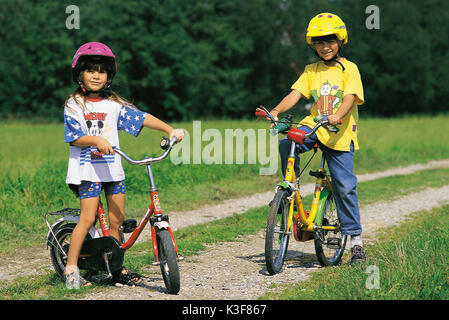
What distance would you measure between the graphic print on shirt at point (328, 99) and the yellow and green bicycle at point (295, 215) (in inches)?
8.0

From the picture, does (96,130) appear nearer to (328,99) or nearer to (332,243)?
(328,99)

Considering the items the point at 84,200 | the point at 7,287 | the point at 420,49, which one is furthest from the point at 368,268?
the point at 420,49

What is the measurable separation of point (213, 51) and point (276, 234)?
43.8 meters

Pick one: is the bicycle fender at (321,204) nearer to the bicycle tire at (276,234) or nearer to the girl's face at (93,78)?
the bicycle tire at (276,234)

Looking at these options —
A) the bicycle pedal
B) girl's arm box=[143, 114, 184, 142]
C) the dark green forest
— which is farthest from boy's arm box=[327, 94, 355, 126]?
the dark green forest

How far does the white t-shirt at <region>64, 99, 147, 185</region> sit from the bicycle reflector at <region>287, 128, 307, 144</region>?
1.27 metres

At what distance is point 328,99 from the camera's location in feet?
17.0

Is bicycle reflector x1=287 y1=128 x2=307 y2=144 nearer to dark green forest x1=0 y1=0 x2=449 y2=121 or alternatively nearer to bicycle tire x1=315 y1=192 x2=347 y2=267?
bicycle tire x1=315 y1=192 x2=347 y2=267

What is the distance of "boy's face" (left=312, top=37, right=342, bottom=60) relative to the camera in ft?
16.7

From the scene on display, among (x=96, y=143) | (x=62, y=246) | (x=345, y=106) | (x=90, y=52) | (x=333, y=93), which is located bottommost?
(x=62, y=246)

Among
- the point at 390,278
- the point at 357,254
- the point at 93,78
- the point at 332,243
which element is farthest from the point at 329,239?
the point at 93,78

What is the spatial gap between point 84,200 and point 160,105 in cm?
3839

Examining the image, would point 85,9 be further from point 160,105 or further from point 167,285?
point 167,285

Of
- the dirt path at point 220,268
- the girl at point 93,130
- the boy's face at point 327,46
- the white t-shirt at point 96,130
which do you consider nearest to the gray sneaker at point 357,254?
the dirt path at point 220,268
